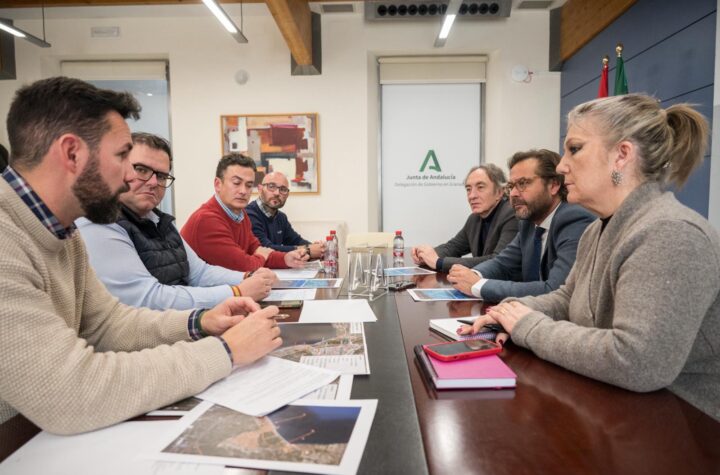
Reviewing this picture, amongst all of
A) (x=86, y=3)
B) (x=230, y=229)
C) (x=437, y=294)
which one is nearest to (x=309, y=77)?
(x=86, y=3)

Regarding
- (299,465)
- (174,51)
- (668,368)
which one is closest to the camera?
(299,465)

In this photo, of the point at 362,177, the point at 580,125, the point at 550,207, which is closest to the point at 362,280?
the point at 550,207

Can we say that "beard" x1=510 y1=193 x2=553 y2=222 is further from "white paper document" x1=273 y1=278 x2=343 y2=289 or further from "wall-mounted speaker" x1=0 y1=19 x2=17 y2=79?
"wall-mounted speaker" x1=0 y1=19 x2=17 y2=79

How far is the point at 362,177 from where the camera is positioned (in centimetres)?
471

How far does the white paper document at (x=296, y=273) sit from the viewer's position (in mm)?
2400

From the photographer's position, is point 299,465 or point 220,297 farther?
point 220,297

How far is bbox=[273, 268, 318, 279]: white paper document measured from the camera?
240cm

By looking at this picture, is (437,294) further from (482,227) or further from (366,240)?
(366,240)

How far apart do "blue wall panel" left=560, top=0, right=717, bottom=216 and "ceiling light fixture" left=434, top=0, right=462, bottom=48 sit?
1270mm

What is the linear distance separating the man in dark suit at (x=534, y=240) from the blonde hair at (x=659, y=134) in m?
0.55

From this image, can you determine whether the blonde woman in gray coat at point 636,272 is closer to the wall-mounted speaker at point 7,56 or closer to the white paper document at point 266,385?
the white paper document at point 266,385

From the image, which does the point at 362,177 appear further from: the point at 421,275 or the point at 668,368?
the point at 668,368

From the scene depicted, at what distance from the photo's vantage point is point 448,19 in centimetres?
362

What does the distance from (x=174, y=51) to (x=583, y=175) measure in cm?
463
